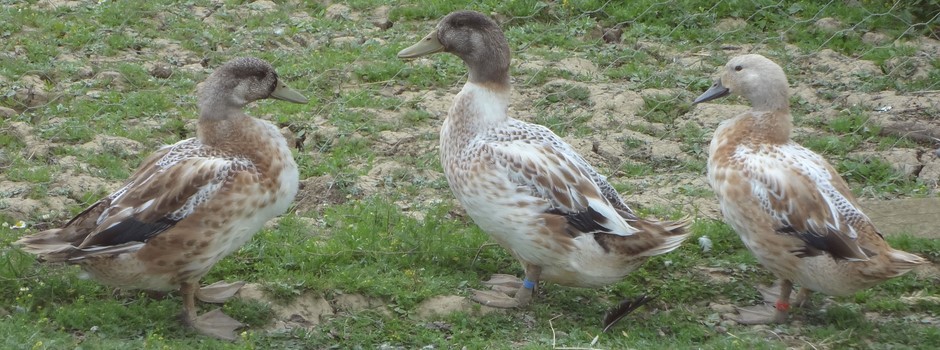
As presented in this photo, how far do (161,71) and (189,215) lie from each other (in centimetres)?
324

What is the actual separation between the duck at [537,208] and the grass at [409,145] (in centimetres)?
22

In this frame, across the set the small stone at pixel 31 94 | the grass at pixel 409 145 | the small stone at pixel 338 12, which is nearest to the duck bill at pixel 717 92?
the grass at pixel 409 145

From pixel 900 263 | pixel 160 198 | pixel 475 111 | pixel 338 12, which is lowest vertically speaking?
pixel 900 263

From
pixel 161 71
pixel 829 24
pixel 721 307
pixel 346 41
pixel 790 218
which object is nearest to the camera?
pixel 790 218

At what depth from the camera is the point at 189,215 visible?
5141mm

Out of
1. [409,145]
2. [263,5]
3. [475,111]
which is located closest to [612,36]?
[409,145]

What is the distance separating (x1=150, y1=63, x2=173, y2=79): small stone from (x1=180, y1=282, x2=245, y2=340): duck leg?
312cm

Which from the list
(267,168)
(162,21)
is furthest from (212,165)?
(162,21)

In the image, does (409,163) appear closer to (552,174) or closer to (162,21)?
(552,174)

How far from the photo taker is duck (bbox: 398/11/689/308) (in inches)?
220

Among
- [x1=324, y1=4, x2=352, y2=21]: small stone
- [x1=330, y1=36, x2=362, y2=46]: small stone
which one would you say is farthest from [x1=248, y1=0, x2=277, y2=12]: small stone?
[x1=330, y1=36, x2=362, y2=46]: small stone

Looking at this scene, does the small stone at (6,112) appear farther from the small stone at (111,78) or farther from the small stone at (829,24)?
the small stone at (829,24)

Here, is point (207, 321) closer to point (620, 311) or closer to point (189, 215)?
point (189, 215)

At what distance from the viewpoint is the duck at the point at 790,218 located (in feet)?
17.8
